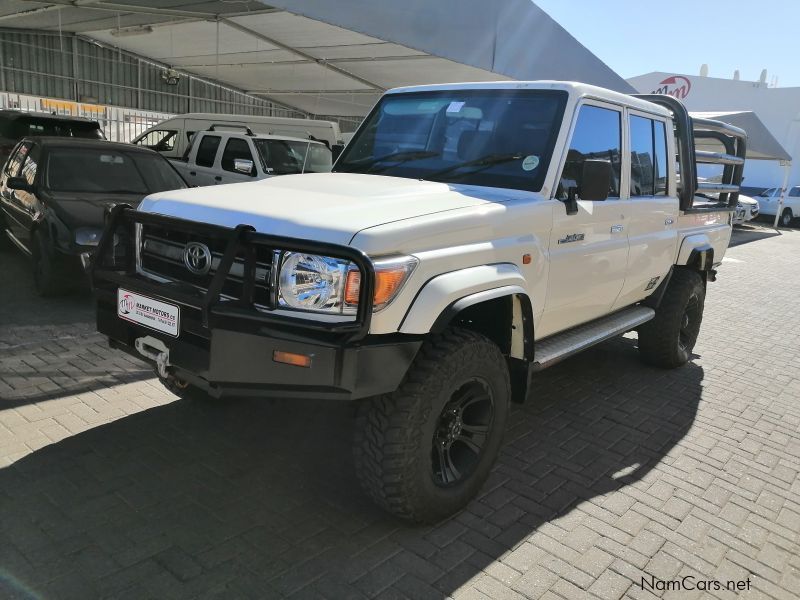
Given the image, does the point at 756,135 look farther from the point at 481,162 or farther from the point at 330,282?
the point at 330,282

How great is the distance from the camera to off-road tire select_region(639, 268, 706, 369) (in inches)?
202

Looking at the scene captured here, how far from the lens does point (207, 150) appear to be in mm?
10750

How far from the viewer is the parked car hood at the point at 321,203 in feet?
8.31

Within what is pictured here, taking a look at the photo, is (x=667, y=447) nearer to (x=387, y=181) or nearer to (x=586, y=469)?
(x=586, y=469)

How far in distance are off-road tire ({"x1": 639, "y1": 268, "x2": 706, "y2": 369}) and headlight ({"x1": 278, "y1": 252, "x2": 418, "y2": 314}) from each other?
3441 mm

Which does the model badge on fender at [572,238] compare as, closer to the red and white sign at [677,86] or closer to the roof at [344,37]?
the roof at [344,37]

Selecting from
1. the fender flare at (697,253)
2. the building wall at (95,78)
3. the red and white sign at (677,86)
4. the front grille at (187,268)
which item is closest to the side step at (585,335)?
the fender flare at (697,253)

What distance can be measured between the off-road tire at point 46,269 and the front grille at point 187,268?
3.30m

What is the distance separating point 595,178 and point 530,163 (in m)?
0.36

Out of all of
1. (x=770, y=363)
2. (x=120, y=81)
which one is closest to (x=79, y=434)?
(x=770, y=363)

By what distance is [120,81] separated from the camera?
63.0ft

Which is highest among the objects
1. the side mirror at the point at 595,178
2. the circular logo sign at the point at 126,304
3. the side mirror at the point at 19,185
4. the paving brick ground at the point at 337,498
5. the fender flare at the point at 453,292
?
the side mirror at the point at 595,178

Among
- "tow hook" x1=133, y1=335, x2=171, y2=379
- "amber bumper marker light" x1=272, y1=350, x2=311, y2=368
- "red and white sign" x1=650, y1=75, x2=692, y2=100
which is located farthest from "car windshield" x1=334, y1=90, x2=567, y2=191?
"red and white sign" x1=650, y1=75, x2=692, y2=100

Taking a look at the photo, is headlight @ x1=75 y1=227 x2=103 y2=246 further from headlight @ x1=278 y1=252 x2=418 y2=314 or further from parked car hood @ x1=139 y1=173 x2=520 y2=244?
headlight @ x1=278 y1=252 x2=418 y2=314
